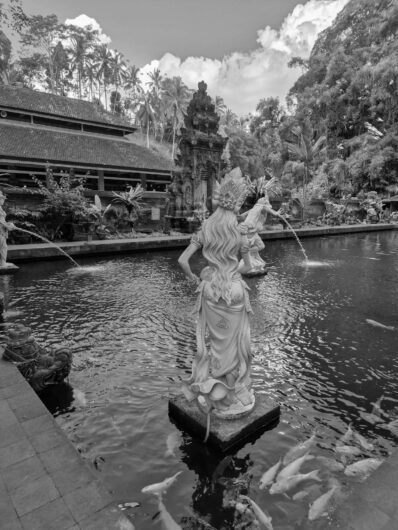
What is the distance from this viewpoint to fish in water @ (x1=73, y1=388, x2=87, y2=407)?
383 centimetres

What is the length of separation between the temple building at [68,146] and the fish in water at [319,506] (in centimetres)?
2339

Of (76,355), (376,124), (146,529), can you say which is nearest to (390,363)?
(146,529)

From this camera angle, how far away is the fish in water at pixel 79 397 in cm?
383

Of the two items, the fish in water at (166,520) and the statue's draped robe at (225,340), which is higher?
the statue's draped robe at (225,340)

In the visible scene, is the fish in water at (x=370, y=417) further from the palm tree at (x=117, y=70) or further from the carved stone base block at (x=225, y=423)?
the palm tree at (x=117, y=70)

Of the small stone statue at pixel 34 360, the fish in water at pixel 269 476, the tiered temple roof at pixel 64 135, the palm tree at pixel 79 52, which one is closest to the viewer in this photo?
the fish in water at pixel 269 476

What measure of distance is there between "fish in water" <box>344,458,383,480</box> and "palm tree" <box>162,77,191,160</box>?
53.4 m

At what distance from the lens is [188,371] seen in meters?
4.55

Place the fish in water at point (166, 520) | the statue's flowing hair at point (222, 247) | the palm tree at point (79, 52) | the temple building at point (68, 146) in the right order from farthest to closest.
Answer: the palm tree at point (79, 52) < the temple building at point (68, 146) < the statue's flowing hair at point (222, 247) < the fish in water at point (166, 520)

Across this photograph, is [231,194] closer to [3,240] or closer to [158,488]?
[158,488]

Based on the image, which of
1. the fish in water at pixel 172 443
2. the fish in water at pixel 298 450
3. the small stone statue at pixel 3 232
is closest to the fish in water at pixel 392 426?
the fish in water at pixel 298 450

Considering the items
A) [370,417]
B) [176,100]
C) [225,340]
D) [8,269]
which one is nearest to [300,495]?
[225,340]

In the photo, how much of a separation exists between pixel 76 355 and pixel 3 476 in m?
2.66

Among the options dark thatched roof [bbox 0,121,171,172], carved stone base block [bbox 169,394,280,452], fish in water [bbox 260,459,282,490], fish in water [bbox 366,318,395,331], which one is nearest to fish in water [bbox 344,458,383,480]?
fish in water [bbox 260,459,282,490]
